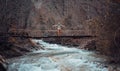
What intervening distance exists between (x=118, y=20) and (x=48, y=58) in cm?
363

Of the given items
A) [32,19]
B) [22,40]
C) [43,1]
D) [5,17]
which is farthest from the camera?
[43,1]

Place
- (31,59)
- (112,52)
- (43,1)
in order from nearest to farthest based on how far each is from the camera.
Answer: (112,52) → (31,59) → (43,1)

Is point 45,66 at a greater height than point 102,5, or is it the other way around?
point 102,5

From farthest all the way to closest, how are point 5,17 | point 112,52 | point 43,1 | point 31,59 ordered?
1. point 43,1
2. point 5,17
3. point 31,59
4. point 112,52

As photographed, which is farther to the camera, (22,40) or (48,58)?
(22,40)

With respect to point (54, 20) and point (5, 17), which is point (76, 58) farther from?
point (54, 20)

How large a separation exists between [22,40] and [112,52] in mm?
7722

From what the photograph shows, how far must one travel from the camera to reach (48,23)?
32438 mm

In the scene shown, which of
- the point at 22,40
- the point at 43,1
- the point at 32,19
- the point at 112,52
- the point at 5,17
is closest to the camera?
the point at 112,52

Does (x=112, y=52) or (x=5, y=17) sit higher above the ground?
(x=5, y=17)

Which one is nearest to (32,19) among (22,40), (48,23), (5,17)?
(48,23)

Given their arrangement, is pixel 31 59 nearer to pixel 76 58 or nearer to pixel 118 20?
pixel 76 58

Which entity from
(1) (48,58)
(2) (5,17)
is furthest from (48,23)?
(1) (48,58)

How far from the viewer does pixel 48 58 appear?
42.0 feet
